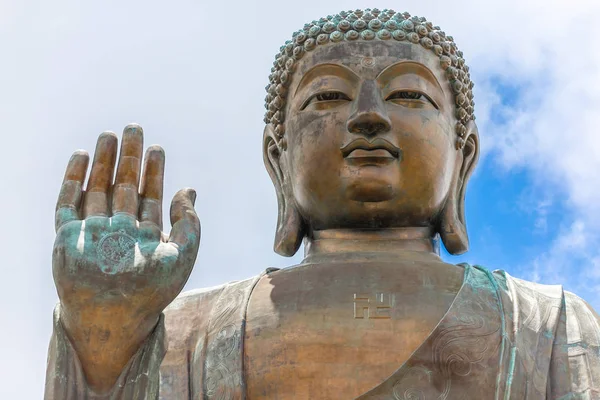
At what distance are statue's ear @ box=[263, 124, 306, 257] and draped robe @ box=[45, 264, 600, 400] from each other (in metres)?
0.67

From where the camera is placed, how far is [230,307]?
1170cm

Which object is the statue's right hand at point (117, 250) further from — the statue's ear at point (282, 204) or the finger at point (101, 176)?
the statue's ear at point (282, 204)

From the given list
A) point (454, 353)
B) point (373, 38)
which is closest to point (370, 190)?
point (373, 38)

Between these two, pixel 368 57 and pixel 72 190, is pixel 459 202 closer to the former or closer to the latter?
pixel 368 57

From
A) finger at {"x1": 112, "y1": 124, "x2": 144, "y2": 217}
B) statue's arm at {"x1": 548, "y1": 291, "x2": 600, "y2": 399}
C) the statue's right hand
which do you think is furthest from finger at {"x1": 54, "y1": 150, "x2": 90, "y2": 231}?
statue's arm at {"x1": 548, "y1": 291, "x2": 600, "y2": 399}

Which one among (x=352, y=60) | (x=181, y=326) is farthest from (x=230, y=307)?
(x=352, y=60)

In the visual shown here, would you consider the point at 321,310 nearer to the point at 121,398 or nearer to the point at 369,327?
the point at 369,327

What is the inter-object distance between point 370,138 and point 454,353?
1.76 metres

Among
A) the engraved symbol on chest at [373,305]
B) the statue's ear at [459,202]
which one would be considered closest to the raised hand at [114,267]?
the engraved symbol on chest at [373,305]

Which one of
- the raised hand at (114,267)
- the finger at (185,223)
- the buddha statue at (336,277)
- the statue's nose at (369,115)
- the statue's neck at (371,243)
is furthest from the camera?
the statue's neck at (371,243)

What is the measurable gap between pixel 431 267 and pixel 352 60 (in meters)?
1.69

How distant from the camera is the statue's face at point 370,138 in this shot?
1188 centimetres

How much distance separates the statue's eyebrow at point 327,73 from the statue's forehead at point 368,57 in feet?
0.11

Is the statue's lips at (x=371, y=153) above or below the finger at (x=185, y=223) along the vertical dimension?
above
